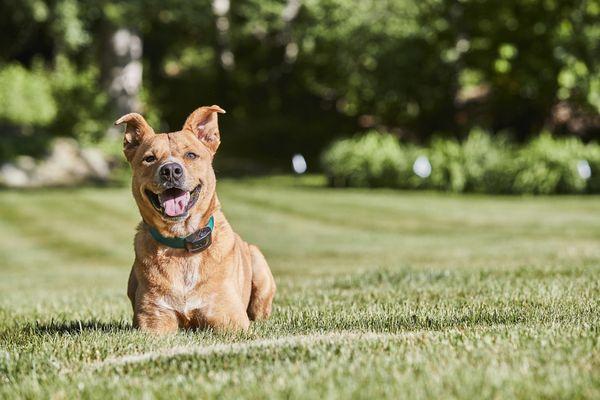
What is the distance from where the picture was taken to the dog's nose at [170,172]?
5.66 m

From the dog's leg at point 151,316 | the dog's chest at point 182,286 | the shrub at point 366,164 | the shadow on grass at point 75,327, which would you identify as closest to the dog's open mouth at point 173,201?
the dog's chest at point 182,286

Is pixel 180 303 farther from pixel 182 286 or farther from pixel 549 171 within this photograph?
pixel 549 171

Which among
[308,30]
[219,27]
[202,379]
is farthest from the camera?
[219,27]

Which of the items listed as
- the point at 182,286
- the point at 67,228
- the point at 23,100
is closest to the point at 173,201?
the point at 182,286

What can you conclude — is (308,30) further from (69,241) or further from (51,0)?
(69,241)

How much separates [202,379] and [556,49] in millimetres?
22959

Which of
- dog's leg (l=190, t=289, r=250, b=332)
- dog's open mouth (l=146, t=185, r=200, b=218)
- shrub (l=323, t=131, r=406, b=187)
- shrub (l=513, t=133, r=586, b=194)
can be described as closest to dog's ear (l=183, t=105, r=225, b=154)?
dog's open mouth (l=146, t=185, r=200, b=218)

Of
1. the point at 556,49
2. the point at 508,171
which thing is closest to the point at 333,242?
the point at 508,171

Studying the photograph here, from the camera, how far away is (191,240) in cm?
600

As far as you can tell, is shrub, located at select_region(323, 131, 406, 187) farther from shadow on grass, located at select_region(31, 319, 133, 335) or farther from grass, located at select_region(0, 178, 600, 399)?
shadow on grass, located at select_region(31, 319, 133, 335)

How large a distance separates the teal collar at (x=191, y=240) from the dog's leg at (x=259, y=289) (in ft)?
3.41

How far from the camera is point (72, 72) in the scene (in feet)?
110

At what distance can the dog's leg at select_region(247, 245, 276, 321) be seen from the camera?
7102mm

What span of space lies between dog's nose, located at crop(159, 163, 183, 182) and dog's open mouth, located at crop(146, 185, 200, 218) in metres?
0.18
